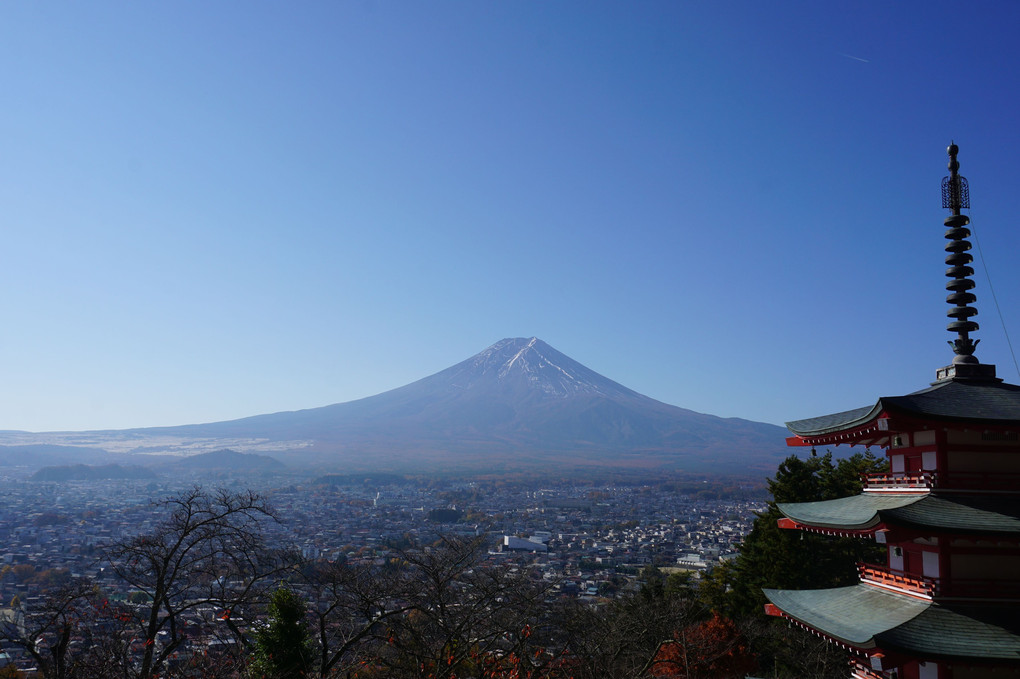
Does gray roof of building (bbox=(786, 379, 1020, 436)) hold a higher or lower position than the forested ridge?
higher

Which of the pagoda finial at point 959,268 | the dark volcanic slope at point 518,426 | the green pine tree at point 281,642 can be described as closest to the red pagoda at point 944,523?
the pagoda finial at point 959,268

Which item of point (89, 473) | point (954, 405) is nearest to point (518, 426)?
point (89, 473)

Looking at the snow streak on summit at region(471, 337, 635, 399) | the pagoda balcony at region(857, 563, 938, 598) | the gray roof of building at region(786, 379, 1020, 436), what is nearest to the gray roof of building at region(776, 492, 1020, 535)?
the pagoda balcony at region(857, 563, 938, 598)

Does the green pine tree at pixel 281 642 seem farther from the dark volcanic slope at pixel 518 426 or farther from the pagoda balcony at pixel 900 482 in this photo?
the dark volcanic slope at pixel 518 426

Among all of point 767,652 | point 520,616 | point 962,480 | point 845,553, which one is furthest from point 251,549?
point 845,553

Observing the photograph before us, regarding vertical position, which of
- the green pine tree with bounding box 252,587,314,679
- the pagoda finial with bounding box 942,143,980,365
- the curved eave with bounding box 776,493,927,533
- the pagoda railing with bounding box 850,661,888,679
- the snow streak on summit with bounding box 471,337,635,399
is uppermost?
the snow streak on summit with bounding box 471,337,635,399

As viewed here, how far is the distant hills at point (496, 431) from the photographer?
109188 mm

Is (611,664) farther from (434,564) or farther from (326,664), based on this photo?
(326,664)

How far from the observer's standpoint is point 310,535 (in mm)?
38688

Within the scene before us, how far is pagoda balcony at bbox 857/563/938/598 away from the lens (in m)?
7.40

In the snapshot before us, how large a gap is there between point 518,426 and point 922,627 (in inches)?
4852

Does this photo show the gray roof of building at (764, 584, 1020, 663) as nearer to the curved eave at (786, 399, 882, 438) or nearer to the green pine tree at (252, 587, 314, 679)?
the curved eave at (786, 399, 882, 438)

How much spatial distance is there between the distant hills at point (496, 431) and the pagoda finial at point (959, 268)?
306ft

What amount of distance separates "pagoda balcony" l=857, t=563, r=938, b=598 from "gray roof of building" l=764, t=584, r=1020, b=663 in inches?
3.3
